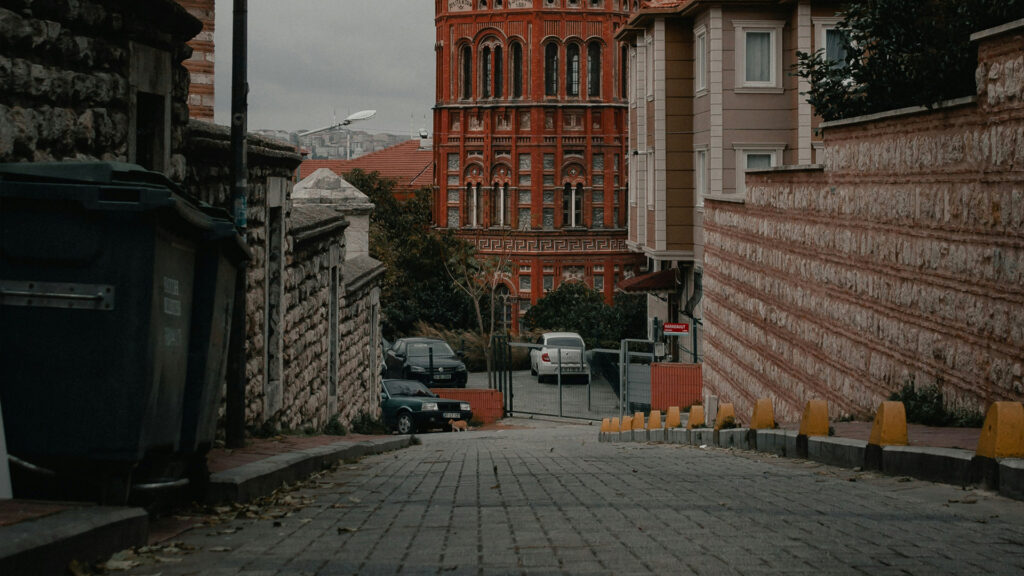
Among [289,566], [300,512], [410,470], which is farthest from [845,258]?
[289,566]

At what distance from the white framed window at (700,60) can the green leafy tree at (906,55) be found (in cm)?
1440

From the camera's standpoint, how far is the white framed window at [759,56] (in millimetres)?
30844

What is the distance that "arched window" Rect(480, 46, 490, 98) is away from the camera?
71938 millimetres

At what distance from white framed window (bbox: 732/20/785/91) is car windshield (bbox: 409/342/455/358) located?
17616 mm

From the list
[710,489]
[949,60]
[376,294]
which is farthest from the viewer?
[376,294]

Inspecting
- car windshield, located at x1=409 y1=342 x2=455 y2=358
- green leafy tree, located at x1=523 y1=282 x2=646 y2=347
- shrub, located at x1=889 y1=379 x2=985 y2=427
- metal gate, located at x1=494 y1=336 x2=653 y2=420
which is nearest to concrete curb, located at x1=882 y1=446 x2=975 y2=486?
shrub, located at x1=889 y1=379 x2=985 y2=427

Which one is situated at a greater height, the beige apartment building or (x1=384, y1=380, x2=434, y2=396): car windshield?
the beige apartment building

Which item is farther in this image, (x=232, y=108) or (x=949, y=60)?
(x=949, y=60)

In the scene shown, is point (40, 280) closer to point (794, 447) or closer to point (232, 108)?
point (232, 108)

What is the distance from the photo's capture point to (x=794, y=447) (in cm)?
1220

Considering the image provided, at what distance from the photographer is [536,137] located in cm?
7256

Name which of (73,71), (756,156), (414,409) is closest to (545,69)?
(756,156)

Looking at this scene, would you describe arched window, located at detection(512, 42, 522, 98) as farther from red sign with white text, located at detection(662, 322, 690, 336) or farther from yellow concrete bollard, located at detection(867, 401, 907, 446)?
yellow concrete bollard, located at detection(867, 401, 907, 446)

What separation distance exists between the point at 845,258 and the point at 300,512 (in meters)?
9.25
